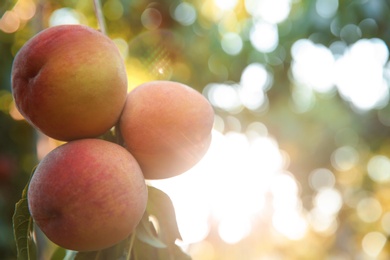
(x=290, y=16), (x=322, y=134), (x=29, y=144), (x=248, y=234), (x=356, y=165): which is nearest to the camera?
Answer: (x=29, y=144)

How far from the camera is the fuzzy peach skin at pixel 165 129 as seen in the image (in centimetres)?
125

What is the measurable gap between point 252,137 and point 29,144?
1961mm

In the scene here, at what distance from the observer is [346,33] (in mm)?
3656

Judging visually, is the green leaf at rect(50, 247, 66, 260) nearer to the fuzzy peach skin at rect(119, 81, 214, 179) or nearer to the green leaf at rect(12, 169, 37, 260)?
the green leaf at rect(12, 169, 37, 260)

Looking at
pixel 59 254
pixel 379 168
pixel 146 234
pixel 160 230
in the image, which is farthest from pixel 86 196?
pixel 379 168

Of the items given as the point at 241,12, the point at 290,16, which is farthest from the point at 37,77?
the point at 241,12

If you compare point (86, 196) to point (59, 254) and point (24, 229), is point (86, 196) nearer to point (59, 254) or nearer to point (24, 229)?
point (24, 229)

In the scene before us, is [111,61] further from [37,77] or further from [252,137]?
[252,137]

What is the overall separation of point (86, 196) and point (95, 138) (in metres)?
0.18

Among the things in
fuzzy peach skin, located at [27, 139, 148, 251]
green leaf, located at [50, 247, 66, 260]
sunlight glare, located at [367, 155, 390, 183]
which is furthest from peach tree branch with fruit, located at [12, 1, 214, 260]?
sunlight glare, located at [367, 155, 390, 183]

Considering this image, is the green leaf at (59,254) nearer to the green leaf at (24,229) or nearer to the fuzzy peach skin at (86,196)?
the green leaf at (24,229)

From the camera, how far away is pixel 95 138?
48.7 inches

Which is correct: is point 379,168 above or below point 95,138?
below

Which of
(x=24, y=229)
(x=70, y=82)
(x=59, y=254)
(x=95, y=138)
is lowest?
(x=59, y=254)
